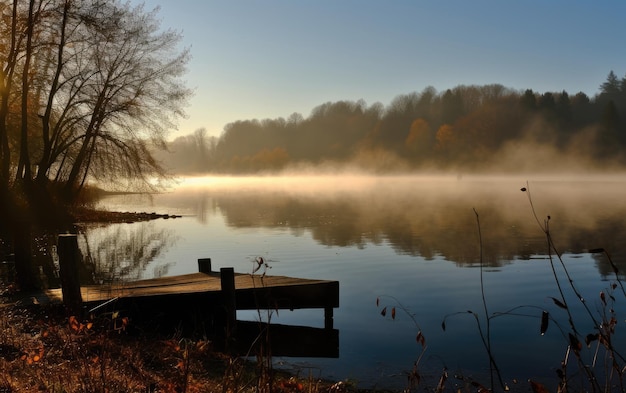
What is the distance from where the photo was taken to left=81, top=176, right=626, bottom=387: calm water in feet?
35.1

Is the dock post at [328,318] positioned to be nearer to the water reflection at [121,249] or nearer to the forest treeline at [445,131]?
the water reflection at [121,249]

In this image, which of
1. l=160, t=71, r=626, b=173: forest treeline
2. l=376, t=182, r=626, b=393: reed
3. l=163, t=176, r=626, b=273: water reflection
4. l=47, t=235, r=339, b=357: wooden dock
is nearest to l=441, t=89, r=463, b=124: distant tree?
l=160, t=71, r=626, b=173: forest treeline

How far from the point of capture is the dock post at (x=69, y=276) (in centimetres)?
Answer: 1041

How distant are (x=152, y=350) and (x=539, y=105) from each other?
4498 inches

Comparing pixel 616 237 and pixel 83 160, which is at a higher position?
pixel 83 160

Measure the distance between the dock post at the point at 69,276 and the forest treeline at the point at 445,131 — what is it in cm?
9087

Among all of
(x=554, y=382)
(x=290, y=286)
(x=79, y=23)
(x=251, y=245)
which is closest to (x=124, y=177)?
(x=79, y=23)

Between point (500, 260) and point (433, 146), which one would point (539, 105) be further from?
point (500, 260)

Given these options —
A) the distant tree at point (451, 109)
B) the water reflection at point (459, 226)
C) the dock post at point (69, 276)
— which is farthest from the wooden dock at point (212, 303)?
the distant tree at point (451, 109)

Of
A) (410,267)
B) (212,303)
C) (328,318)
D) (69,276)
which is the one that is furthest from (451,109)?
(69,276)

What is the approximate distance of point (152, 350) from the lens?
9336mm

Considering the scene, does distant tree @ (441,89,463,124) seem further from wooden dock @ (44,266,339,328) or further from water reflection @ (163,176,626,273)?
wooden dock @ (44,266,339,328)

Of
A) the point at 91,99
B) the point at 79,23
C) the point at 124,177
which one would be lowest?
the point at 124,177

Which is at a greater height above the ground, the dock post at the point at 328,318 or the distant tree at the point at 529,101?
the distant tree at the point at 529,101
